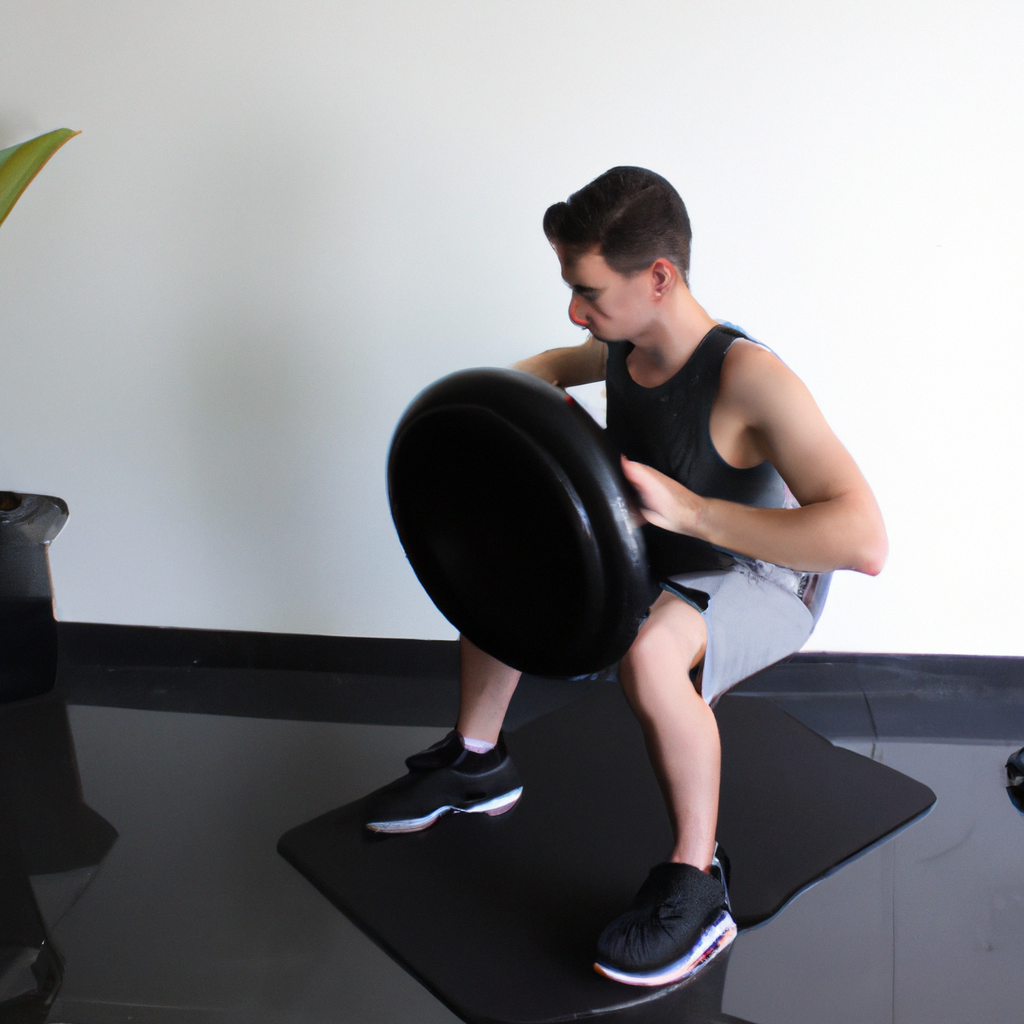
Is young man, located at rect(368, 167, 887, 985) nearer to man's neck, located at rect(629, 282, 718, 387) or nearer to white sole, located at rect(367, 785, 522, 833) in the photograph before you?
man's neck, located at rect(629, 282, 718, 387)

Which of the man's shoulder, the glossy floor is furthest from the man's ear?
the glossy floor

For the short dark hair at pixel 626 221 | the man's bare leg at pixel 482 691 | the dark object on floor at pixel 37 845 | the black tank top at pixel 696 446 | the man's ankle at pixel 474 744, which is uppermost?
the short dark hair at pixel 626 221

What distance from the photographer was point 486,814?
137 centimetres

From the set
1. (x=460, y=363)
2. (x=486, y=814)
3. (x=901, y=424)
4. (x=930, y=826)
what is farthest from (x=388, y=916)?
(x=901, y=424)

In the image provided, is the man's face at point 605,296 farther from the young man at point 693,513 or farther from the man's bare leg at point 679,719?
the man's bare leg at point 679,719

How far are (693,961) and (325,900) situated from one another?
0.47 meters

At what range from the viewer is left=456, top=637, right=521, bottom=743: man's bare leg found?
1.30 m

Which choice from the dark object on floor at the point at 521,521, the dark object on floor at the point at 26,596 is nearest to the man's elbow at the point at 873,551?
the dark object on floor at the point at 521,521

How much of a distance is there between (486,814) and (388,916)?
9.6 inches

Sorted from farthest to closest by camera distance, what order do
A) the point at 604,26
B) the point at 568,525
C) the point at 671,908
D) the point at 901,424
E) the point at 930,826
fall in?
the point at 901,424 < the point at 604,26 < the point at 930,826 < the point at 671,908 < the point at 568,525

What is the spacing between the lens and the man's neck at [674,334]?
110 cm

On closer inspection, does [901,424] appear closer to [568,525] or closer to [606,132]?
[606,132]

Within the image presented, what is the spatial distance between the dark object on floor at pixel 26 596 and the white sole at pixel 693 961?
47.4 inches

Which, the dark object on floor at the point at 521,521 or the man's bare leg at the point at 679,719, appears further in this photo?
the man's bare leg at the point at 679,719
